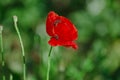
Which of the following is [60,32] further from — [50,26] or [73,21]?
[73,21]

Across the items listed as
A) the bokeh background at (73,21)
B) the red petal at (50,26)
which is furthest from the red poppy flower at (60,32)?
the bokeh background at (73,21)

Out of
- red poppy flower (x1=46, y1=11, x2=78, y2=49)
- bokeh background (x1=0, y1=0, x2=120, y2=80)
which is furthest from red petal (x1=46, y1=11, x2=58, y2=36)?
bokeh background (x1=0, y1=0, x2=120, y2=80)

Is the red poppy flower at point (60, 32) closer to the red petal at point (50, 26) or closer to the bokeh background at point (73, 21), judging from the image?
the red petal at point (50, 26)

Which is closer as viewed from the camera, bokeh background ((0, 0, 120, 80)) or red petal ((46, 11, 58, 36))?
red petal ((46, 11, 58, 36))

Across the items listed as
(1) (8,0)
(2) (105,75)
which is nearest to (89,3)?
(1) (8,0)

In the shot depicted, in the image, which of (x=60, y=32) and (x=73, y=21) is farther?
(x=73, y=21)

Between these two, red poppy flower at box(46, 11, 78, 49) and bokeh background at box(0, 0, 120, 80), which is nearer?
red poppy flower at box(46, 11, 78, 49)

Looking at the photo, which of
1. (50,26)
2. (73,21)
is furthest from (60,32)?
(73,21)

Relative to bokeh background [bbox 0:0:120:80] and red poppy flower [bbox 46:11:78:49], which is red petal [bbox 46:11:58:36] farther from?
bokeh background [bbox 0:0:120:80]
